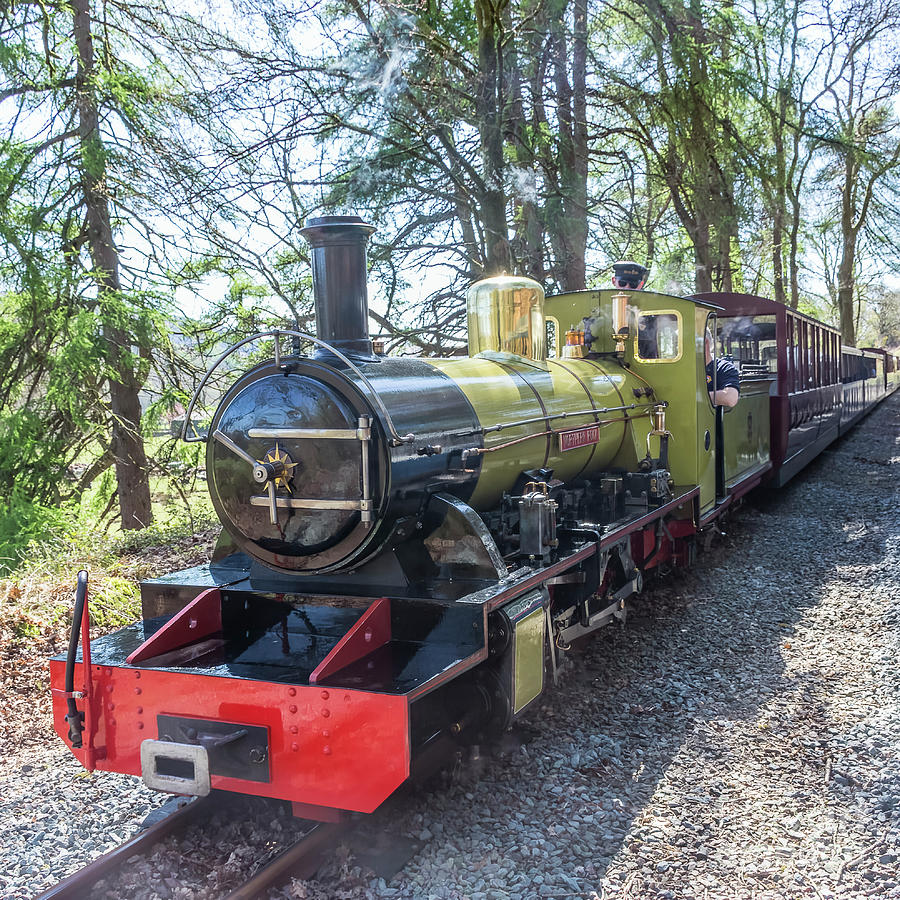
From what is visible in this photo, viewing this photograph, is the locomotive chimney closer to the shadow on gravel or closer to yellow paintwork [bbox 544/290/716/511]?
the shadow on gravel

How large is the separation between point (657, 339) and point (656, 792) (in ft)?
13.7

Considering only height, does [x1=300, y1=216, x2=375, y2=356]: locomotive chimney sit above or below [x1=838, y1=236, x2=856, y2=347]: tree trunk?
below

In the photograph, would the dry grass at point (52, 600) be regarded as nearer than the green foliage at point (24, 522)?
Yes

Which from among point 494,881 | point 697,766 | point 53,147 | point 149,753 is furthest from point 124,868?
point 53,147

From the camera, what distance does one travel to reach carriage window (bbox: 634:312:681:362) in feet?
22.4

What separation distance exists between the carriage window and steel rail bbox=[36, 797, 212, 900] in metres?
4.97

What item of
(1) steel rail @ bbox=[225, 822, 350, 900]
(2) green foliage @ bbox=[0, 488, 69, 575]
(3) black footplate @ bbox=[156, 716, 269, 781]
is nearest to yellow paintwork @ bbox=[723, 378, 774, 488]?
(1) steel rail @ bbox=[225, 822, 350, 900]

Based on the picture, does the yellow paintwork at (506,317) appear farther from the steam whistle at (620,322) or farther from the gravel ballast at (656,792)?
the gravel ballast at (656,792)

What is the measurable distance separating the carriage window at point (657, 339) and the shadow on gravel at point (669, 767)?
6.78 feet

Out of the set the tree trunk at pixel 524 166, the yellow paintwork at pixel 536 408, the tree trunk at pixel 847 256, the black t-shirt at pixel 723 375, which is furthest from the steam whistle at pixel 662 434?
the tree trunk at pixel 847 256

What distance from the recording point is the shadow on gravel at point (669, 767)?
3152 mm


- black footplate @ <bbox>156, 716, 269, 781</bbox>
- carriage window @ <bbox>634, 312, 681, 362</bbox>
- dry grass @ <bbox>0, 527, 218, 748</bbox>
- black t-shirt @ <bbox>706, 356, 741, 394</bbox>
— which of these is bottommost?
dry grass @ <bbox>0, 527, 218, 748</bbox>

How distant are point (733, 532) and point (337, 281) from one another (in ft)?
22.6

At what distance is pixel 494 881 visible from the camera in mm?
3078
